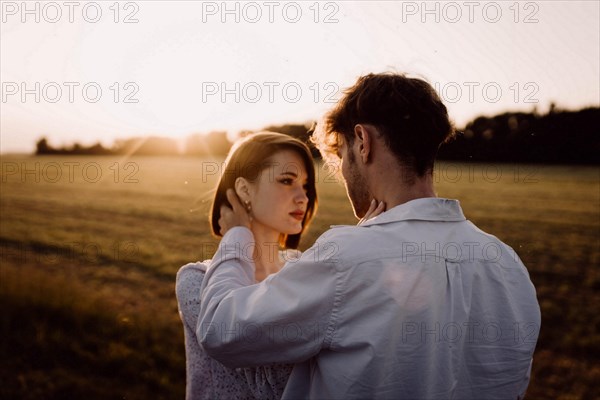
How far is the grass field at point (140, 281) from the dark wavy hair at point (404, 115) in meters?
0.89

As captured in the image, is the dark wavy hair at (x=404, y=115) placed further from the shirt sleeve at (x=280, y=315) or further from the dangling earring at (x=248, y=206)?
the dangling earring at (x=248, y=206)

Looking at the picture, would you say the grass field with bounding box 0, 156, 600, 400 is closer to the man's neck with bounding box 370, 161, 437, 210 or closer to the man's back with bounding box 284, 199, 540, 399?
the man's neck with bounding box 370, 161, 437, 210

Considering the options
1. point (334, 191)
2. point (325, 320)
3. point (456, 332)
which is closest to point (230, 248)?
point (325, 320)

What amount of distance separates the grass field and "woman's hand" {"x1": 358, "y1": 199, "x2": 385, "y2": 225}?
0.85 meters

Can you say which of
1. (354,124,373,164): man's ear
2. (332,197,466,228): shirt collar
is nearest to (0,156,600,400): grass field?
(354,124,373,164): man's ear

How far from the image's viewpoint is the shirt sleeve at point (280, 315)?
6.17 feet

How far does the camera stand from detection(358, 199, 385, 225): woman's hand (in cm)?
224

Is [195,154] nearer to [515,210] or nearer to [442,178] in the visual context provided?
[442,178]

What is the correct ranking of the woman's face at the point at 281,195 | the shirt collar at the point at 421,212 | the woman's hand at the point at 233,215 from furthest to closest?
the woman's face at the point at 281,195
the woman's hand at the point at 233,215
the shirt collar at the point at 421,212

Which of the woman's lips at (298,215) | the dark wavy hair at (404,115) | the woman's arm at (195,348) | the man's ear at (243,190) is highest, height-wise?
the dark wavy hair at (404,115)

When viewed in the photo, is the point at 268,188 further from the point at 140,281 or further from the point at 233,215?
the point at 140,281

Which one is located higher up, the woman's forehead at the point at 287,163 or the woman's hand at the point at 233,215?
the woman's forehead at the point at 287,163

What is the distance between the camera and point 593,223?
20516mm

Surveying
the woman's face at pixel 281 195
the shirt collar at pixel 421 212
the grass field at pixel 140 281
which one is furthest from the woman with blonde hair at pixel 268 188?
the shirt collar at pixel 421 212
